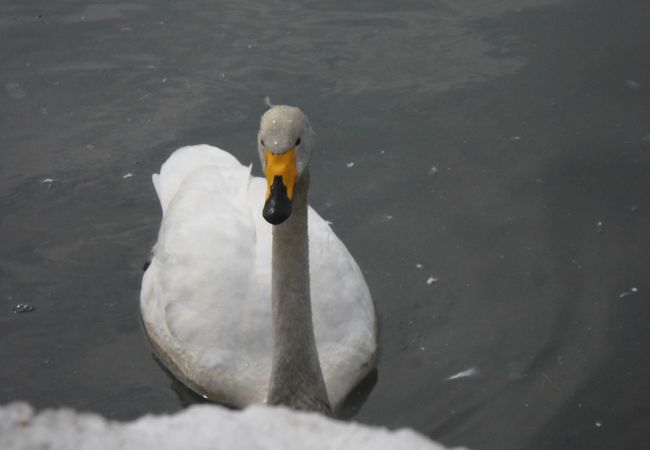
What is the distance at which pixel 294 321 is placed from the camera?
187 inches

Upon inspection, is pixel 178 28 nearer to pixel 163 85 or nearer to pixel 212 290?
pixel 163 85

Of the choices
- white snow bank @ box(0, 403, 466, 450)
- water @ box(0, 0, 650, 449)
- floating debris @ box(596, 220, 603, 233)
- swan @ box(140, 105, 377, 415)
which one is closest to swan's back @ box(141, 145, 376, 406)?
swan @ box(140, 105, 377, 415)

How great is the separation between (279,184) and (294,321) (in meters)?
0.76

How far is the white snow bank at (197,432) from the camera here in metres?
0.92

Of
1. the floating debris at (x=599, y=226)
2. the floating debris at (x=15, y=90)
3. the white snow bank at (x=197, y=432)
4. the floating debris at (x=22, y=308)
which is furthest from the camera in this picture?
the floating debris at (x=15, y=90)

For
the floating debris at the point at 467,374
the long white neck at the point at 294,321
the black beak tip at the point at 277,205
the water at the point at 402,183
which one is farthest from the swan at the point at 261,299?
the floating debris at the point at 467,374

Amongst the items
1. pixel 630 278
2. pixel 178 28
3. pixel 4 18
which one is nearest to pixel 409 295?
pixel 630 278

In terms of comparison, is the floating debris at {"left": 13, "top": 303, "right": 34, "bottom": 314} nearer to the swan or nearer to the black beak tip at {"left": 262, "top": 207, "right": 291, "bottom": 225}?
the swan

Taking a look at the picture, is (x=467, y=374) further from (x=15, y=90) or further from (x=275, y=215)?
(x=15, y=90)

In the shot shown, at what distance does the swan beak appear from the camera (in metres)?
4.19

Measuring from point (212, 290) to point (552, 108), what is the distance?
3635mm

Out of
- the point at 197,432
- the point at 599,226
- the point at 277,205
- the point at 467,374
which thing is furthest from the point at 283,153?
the point at 197,432

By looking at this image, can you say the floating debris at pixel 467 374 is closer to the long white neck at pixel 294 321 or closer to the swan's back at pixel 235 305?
the swan's back at pixel 235 305

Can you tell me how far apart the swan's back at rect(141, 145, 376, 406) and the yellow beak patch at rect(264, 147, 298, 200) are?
104 cm
